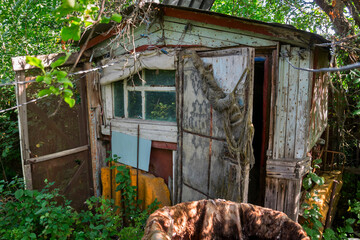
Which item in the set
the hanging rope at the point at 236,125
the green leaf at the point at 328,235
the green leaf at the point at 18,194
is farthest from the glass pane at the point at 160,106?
the green leaf at the point at 328,235

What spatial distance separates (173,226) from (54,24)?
275 inches

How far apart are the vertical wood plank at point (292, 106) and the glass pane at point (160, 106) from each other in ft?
5.48

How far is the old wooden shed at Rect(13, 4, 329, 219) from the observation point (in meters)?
3.24

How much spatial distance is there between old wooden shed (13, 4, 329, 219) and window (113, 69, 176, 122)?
17 millimetres

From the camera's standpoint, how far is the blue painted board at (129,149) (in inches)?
181

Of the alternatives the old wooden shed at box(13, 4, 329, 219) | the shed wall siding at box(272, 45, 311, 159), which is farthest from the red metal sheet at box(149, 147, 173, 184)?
the shed wall siding at box(272, 45, 311, 159)

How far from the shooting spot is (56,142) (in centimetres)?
483

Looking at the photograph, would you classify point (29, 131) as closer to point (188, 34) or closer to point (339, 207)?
point (188, 34)

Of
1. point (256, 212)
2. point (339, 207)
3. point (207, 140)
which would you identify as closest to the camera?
point (256, 212)

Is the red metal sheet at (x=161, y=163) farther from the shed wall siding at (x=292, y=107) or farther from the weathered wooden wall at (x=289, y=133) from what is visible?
the shed wall siding at (x=292, y=107)

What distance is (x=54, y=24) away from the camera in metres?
7.38

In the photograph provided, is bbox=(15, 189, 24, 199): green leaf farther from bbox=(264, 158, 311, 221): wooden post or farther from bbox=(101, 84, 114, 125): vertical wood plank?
bbox=(264, 158, 311, 221): wooden post

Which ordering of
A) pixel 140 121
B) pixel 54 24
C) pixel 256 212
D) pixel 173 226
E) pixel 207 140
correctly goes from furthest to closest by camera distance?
pixel 54 24 → pixel 140 121 → pixel 207 140 → pixel 256 212 → pixel 173 226

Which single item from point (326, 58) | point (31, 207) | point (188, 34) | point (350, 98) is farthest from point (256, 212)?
point (350, 98)
